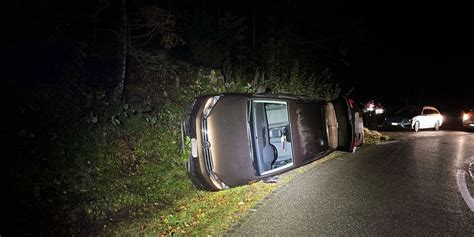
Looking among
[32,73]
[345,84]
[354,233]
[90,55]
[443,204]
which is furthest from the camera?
[345,84]

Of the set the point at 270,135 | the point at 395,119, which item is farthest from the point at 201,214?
the point at 395,119

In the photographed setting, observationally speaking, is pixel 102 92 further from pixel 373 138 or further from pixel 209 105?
pixel 373 138

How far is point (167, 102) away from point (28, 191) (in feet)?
15.7

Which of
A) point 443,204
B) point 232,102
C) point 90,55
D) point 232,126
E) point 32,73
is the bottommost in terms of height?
point 443,204

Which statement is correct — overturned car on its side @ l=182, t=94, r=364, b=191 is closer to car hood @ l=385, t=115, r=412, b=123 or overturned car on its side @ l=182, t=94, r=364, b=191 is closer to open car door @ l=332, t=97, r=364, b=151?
open car door @ l=332, t=97, r=364, b=151

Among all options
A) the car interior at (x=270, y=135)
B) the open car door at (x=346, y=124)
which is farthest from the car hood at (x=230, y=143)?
the open car door at (x=346, y=124)

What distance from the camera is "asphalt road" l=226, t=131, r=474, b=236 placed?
5242 millimetres

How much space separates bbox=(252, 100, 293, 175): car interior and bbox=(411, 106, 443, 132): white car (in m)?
12.8

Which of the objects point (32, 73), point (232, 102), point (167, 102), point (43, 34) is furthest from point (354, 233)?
point (43, 34)

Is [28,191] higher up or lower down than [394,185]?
higher up

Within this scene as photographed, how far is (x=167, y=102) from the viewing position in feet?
31.3

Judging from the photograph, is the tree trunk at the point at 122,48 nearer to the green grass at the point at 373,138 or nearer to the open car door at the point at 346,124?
the open car door at the point at 346,124

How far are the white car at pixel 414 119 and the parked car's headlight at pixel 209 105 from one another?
15.4 meters

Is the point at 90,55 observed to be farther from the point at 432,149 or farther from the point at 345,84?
the point at 345,84
